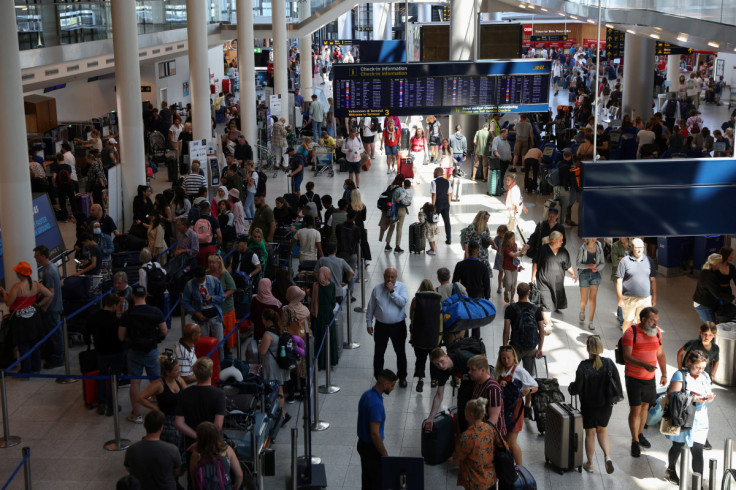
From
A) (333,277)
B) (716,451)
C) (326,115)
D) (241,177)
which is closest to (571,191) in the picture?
(241,177)

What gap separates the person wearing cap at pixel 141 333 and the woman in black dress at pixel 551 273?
532 cm

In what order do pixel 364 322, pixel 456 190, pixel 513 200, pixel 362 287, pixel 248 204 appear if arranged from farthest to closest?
pixel 456 190 → pixel 248 204 → pixel 513 200 → pixel 362 287 → pixel 364 322

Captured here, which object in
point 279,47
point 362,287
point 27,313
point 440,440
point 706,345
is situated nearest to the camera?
point 440,440

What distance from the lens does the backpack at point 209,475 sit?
7.35 meters

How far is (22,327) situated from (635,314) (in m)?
7.74

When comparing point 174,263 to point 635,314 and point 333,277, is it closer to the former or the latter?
point 333,277

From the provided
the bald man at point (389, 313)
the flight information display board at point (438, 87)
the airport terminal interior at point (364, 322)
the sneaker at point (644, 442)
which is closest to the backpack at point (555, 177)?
the airport terminal interior at point (364, 322)

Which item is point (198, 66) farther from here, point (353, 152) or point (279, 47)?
point (279, 47)

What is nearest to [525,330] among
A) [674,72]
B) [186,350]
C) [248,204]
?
[186,350]

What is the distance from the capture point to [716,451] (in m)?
9.60

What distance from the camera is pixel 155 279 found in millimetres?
12438

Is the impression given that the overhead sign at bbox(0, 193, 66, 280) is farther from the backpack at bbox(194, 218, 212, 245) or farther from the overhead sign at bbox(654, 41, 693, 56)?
the overhead sign at bbox(654, 41, 693, 56)

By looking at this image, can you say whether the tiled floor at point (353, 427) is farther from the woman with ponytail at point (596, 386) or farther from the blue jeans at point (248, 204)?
the blue jeans at point (248, 204)

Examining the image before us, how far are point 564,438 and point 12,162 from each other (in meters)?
9.34
